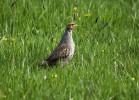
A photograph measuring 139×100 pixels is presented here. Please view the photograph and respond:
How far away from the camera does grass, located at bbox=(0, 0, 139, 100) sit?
21.4ft

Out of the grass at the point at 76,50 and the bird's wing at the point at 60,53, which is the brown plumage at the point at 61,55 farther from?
the grass at the point at 76,50

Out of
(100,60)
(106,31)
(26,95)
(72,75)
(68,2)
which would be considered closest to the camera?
(26,95)

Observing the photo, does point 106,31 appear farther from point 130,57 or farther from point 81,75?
point 81,75

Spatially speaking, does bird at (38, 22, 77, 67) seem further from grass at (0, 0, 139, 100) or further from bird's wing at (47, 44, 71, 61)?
grass at (0, 0, 139, 100)

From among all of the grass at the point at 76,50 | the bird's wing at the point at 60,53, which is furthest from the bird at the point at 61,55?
the grass at the point at 76,50

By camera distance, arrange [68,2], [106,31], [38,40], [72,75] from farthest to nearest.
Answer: [68,2] < [106,31] < [38,40] < [72,75]

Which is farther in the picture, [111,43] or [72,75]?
[111,43]

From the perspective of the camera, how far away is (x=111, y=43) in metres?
9.16

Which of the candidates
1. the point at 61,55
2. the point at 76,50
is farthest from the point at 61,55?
the point at 76,50

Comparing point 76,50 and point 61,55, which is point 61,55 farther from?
point 76,50

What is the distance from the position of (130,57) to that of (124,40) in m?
0.91

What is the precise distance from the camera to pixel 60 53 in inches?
316

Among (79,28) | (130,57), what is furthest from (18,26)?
(130,57)

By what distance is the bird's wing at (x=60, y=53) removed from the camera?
7969 mm
